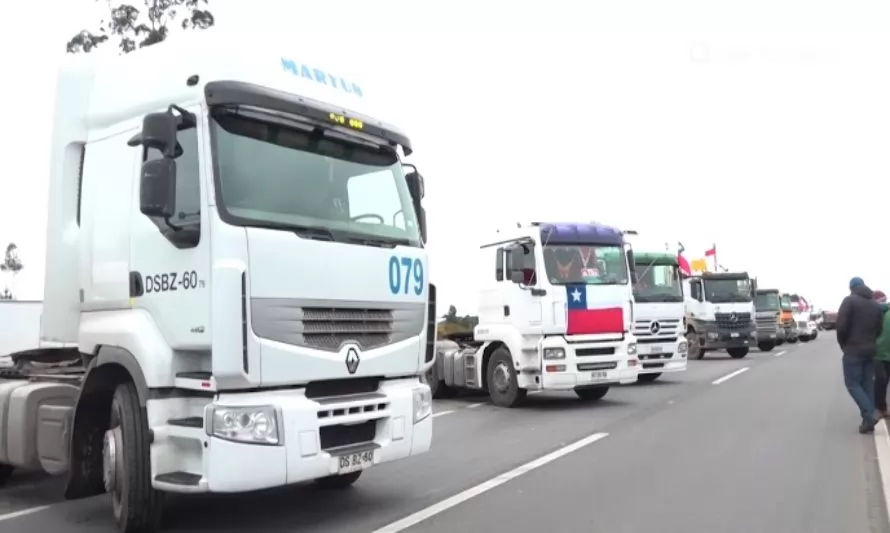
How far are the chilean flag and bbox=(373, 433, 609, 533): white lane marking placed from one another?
3.23 meters

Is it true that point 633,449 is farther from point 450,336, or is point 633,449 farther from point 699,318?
point 699,318

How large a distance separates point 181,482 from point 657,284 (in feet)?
48.0

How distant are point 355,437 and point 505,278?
766cm

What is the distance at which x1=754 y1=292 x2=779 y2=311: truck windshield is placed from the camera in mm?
34000

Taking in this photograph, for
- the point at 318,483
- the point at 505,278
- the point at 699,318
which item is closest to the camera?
the point at 318,483

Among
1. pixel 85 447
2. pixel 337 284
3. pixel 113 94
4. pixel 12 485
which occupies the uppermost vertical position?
pixel 113 94

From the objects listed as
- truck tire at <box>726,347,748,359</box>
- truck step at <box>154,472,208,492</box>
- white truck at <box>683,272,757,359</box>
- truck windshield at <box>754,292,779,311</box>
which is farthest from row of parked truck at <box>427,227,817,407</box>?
truck windshield at <box>754,292,779,311</box>

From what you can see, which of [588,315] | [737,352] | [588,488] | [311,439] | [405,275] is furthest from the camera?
[737,352]

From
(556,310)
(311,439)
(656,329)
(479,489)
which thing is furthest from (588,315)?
(311,439)

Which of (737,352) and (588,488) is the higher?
(737,352)

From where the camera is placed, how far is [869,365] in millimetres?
10656

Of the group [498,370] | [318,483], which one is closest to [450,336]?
[498,370]

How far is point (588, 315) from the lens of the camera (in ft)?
43.5

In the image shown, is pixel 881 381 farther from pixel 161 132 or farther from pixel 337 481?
pixel 161 132
